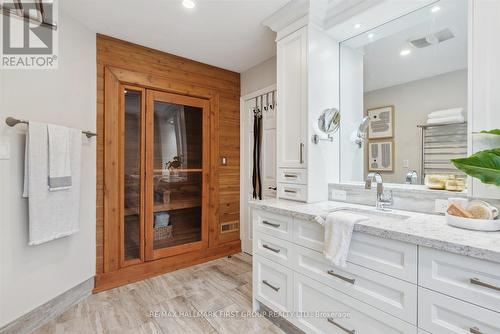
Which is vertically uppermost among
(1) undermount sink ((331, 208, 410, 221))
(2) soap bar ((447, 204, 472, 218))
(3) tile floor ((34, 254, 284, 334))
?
(2) soap bar ((447, 204, 472, 218))

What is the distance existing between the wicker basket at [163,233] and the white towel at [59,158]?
3.53ft

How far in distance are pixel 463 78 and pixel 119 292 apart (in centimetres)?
335

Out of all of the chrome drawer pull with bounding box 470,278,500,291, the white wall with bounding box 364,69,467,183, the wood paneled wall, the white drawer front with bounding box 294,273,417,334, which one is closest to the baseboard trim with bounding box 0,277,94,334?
the wood paneled wall

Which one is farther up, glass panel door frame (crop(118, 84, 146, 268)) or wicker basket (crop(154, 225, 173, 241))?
glass panel door frame (crop(118, 84, 146, 268))

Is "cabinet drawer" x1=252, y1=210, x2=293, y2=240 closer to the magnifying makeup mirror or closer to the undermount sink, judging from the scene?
the undermount sink

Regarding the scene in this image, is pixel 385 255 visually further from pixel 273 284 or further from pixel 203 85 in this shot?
pixel 203 85

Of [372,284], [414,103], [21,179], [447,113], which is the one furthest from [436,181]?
[21,179]

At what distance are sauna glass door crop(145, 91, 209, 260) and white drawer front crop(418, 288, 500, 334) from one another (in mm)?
2442

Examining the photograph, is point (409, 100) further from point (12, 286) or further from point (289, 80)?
point (12, 286)

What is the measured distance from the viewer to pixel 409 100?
1895 millimetres

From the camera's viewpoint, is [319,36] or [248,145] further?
[248,145]

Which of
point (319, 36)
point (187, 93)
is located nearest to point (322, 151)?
point (319, 36)

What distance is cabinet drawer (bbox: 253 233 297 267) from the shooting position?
1744 mm

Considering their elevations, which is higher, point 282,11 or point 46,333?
point 282,11
